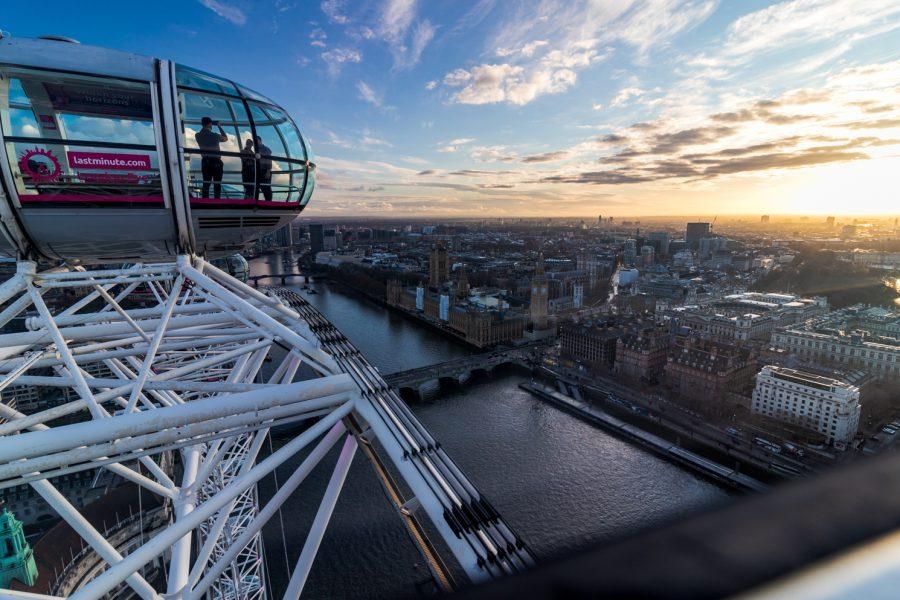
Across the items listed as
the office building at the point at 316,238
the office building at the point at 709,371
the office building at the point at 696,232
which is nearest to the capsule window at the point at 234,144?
the office building at the point at 709,371

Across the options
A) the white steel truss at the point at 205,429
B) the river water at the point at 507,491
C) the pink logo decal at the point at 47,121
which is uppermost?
the pink logo decal at the point at 47,121

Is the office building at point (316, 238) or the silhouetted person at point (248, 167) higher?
the silhouetted person at point (248, 167)

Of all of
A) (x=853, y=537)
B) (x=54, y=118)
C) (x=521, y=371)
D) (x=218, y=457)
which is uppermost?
(x=54, y=118)

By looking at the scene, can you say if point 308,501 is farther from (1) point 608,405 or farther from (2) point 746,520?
(2) point 746,520

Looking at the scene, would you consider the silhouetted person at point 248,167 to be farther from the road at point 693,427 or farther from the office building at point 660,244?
the office building at point 660,244

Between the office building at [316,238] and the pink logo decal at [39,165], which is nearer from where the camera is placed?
the pink logo decal at [39,165]

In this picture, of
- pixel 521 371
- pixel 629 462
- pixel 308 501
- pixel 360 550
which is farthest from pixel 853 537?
pixel 521 371

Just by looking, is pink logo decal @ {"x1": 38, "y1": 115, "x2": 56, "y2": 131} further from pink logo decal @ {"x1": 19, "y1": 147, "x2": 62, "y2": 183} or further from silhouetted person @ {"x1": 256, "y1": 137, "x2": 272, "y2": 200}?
silhouetted person @ {"x1": 256, "y1": 137, "x2": 272, "y2": 200}

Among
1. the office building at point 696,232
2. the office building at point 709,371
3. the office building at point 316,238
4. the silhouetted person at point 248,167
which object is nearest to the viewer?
the silhouetted person at point 248,167
